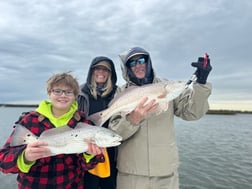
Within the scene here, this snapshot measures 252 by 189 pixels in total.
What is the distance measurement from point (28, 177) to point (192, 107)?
2634 millimetres

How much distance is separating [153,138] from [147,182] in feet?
2.13

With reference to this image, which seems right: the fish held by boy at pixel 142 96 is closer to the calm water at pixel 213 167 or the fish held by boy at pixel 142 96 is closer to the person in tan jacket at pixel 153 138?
the person in tan jacket at pixel 153 138

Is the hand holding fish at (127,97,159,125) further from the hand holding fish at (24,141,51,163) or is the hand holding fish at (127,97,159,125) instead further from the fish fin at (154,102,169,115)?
the hand holding fish at (24,141,51,163)

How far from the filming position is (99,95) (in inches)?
187

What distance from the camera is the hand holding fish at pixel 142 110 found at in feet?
12.1

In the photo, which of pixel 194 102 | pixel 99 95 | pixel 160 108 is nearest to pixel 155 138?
pixel 160 108

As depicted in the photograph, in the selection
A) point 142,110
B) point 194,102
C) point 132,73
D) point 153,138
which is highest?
point 132,73

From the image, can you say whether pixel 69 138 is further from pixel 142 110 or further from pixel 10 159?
pixel 142 110

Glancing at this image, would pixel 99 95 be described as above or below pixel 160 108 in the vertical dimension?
above

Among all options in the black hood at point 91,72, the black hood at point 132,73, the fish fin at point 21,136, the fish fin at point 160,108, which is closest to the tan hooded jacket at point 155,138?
the fish fin at point 160,108

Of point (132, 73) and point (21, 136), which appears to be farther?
point (132, 73)

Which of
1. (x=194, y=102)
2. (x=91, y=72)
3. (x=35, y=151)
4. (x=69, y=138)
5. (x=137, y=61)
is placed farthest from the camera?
(x=91, y=72)

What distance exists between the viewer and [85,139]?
3396 millimetres

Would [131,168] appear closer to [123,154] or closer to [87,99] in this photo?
[123,154]
